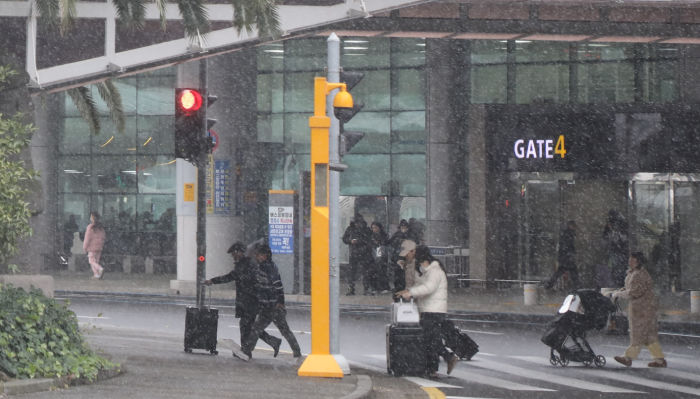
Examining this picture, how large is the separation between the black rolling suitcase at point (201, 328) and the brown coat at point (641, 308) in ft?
18.2

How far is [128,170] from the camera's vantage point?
43.3 metres

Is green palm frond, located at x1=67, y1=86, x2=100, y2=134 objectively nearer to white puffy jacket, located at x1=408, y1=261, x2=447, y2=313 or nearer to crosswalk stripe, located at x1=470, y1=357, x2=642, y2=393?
white puffy jacket, located at x1=408, y1=261, x2=447, y2=313

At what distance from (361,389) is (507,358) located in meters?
5.30

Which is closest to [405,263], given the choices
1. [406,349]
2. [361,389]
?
[406,349]

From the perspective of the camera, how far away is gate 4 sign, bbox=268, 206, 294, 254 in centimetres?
2956

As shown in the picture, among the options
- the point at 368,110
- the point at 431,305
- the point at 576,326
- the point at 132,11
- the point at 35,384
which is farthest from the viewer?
the point at 368,110

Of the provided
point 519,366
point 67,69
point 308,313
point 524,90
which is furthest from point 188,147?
point 524,90

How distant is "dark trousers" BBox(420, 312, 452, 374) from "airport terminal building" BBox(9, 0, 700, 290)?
22.3 feet

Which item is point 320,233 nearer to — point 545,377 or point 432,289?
point 432,289

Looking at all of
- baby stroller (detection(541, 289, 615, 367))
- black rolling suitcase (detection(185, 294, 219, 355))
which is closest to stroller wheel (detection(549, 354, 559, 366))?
baby stroller (detection(541, 289, 615, 367))

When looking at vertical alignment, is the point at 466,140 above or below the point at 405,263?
above

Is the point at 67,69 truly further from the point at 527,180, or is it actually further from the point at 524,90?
the point at 524,90

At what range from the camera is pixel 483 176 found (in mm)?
33031

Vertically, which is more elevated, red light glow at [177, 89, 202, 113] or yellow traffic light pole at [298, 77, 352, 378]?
red light glow at [177, 89, 202, 113]
